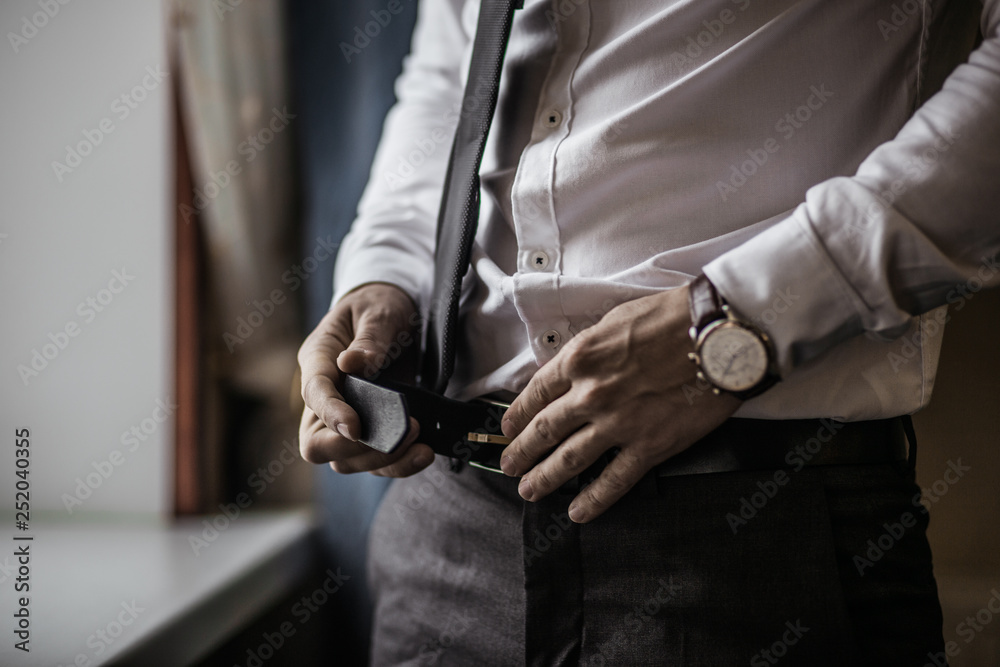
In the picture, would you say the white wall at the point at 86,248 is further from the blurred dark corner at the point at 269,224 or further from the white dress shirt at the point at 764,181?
the white dress shirt at the point at 764,181

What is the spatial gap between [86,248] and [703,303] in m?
1.22

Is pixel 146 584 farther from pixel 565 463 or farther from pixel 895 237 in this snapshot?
pixel 895 237

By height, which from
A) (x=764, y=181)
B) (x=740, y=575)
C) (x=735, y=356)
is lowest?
(x=740, y=575)

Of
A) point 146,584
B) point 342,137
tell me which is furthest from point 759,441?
point 342,137

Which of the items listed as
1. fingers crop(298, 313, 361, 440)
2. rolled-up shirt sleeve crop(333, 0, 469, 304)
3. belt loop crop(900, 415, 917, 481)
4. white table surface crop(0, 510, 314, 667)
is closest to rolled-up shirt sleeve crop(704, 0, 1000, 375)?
belt loop crop(900, 415, 917, 481)

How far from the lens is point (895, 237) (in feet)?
1.56

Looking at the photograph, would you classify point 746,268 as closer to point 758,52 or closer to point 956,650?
point 758,52

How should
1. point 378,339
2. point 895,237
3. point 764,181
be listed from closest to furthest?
1. point 895,237
2. point 764,181
3. point 378,339

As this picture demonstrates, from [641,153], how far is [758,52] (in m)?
0.14

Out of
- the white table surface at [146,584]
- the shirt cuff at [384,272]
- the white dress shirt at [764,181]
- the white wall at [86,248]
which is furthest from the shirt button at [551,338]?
the white wall at [86,248]

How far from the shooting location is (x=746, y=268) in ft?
1.65

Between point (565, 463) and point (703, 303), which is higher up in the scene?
point (703, 303)

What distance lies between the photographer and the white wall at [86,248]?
3.53 ft

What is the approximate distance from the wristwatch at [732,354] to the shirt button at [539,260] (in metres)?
0.19
